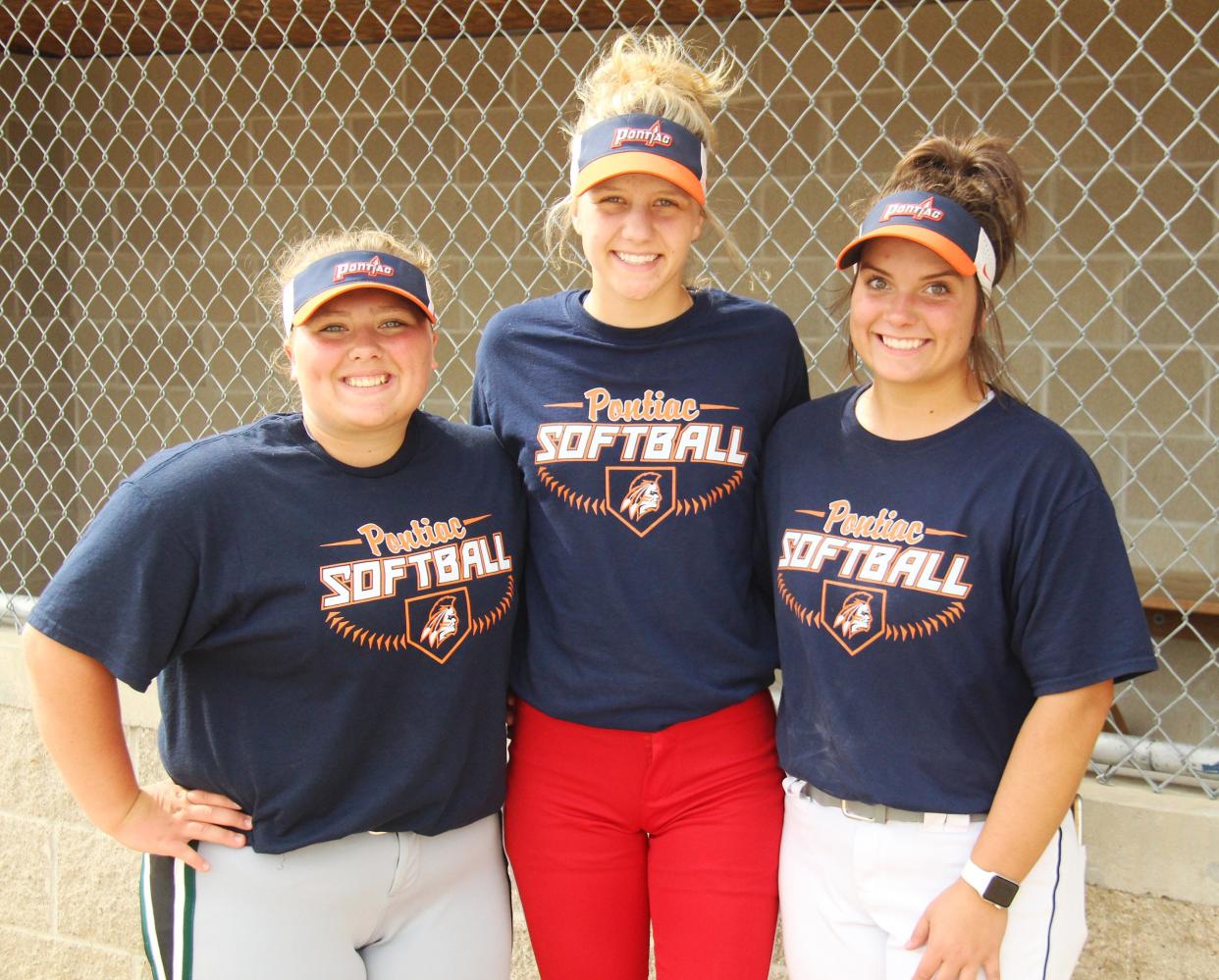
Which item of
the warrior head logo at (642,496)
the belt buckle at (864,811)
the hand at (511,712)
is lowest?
the belt buckle at (864,811)

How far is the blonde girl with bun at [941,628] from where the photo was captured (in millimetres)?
1657

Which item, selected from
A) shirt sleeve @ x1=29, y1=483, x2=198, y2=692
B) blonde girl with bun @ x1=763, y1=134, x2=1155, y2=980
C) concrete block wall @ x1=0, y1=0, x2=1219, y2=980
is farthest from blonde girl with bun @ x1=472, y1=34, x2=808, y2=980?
concrete block wall @ x1=0, y1=0, x2=1219, y2=980

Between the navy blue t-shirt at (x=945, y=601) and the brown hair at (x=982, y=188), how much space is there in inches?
3.8

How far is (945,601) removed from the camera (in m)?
1.70

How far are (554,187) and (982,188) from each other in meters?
3.60

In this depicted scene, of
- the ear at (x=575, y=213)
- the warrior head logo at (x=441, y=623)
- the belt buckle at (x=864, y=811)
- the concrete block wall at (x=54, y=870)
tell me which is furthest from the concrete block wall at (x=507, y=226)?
the belt buckle at (x=864, y=811)

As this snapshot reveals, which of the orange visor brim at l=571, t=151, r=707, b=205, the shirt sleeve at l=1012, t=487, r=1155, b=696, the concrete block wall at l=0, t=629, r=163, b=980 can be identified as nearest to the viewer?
the shirt sleeve at l=1012, t=487, r=1155, b=696

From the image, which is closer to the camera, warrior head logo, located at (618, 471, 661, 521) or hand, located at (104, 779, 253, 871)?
hand, located at (104, 779, 253, 871)

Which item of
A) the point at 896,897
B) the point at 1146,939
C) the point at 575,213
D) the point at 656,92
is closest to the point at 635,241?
the point at 575,213

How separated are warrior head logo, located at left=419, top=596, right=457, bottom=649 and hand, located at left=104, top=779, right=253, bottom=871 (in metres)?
0.40

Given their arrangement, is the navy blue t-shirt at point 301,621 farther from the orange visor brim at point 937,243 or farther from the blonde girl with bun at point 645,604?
the orange visor brim at point 937,243

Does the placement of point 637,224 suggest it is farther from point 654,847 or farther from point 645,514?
point 654,847

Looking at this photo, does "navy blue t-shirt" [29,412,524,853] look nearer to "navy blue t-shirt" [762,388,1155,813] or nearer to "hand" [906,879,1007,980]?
"navy blue t-shirt" [762,388,1155,813]

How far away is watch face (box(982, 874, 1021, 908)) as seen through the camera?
1668 millimetres
